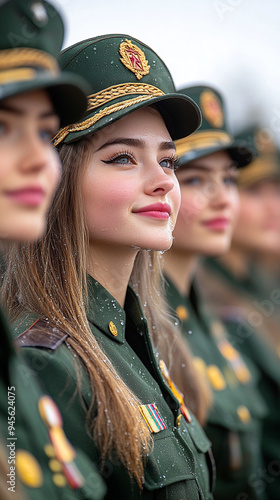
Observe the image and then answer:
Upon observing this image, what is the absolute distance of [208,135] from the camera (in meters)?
2.95

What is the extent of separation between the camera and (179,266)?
3.04m

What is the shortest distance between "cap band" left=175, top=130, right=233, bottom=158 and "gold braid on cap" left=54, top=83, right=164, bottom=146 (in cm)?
94

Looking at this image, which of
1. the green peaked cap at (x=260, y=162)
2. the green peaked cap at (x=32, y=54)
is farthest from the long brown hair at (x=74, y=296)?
the green peaked cap at (x=260, y=162)

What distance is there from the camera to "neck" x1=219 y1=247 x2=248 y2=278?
4.20m

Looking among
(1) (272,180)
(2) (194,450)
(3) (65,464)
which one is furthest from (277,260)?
(3) (65,464)

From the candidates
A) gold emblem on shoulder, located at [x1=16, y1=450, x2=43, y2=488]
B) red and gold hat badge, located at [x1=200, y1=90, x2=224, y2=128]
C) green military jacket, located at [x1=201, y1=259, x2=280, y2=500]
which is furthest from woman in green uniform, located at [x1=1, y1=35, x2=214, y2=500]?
green military jacket, located at [x1=201, y1=259, x2=280, y2=500]

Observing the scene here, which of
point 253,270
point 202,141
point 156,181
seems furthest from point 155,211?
point 253,270

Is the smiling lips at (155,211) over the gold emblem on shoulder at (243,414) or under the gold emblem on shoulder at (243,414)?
over

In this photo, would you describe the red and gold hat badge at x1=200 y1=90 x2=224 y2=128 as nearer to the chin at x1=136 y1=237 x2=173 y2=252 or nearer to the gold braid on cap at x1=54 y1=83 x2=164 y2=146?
the gold braid on cap at x1=54 y1=83 x2=164 y2=146

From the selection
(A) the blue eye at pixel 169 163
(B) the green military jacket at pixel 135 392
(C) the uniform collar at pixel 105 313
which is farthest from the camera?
(A) the blue eye at pixel 169 163

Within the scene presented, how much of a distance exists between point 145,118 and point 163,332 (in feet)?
2.76

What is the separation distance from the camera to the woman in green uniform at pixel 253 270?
3.77 meters

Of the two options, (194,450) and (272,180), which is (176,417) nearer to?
(194,450)

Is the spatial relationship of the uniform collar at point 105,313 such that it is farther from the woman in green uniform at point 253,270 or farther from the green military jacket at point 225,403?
the woman in green uniform at point 253,270
